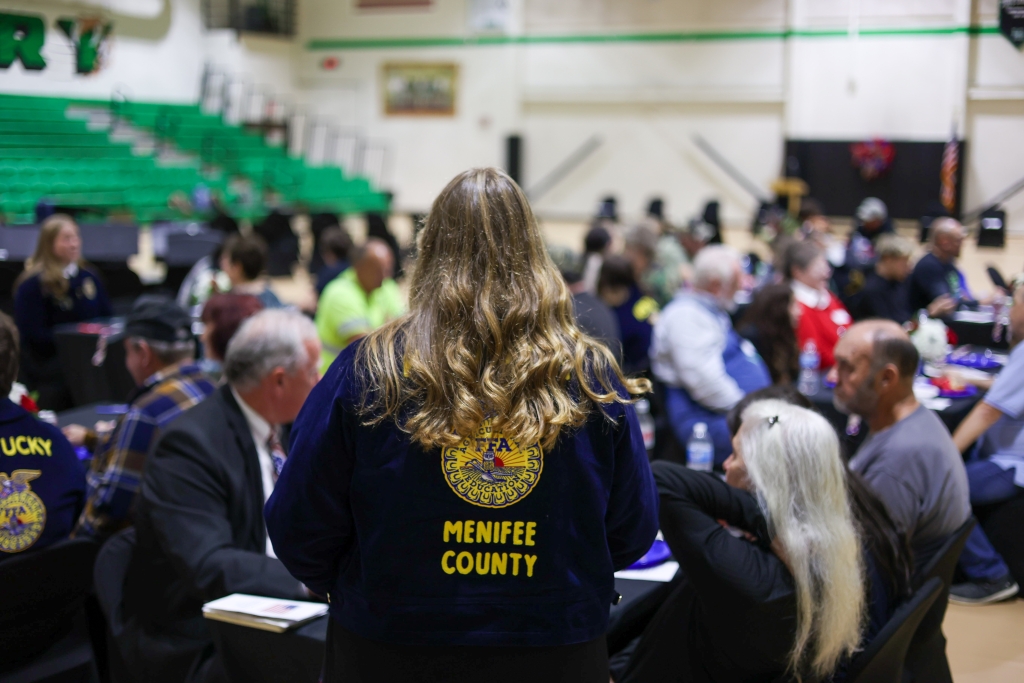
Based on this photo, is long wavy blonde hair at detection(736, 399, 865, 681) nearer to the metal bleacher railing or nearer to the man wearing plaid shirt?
the man wearing plaid shirt

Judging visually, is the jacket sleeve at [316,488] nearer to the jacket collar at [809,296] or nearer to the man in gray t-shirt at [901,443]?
the man in gray t-shirt at [901,443]

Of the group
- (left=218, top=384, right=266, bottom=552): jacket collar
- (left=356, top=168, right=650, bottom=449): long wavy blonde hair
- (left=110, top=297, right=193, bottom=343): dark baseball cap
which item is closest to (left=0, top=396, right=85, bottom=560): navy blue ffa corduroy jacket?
(left=218, top=384, right=266, bottom=552): jacket collar

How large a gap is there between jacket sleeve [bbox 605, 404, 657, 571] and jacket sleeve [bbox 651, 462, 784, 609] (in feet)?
1.34

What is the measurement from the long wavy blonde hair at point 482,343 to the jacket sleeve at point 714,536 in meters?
0.61

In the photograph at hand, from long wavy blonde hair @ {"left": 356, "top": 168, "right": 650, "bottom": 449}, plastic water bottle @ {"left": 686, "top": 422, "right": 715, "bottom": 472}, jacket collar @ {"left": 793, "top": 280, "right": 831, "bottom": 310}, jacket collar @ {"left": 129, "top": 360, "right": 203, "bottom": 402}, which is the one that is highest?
long wavy blonde hair @ {"left": 356, "top": 168, "right": 650, "bottom": 449}

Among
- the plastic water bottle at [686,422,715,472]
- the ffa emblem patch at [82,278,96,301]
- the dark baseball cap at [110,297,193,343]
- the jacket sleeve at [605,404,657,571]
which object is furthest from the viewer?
the ffa emblem patch at [82,278,96,301]

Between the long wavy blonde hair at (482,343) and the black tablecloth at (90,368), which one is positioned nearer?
the long wavy blonde hair at (482,343)

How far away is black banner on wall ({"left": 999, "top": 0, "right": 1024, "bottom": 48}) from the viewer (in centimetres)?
389

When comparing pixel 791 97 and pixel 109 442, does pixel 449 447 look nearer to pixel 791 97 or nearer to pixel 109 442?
pixel 109 442

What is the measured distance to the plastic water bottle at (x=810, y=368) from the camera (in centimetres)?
493

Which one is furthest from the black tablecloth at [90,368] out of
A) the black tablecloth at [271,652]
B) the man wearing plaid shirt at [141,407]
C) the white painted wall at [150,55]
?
the black tablecloth at [271,652]

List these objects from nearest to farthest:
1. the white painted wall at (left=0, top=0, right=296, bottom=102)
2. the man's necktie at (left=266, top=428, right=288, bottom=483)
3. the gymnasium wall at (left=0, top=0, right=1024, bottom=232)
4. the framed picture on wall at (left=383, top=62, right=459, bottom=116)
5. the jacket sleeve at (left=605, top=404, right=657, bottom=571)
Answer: the jacket sleeve at (left=605, top=404, right=657, bottom=571) → the man's necktie at (left=266, top=428, right=288, bottom=483) → the white painted wall at (left=0, top=0, right=296, bottom=102) → the gymnasium wall at (left=0, top=0, right=1024, bottom=232) → the framed picture on wall at (left=383, top=62, right=459, bottom=116)

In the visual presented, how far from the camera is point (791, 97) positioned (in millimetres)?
17359

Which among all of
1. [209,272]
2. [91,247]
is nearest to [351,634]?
[209,272]
